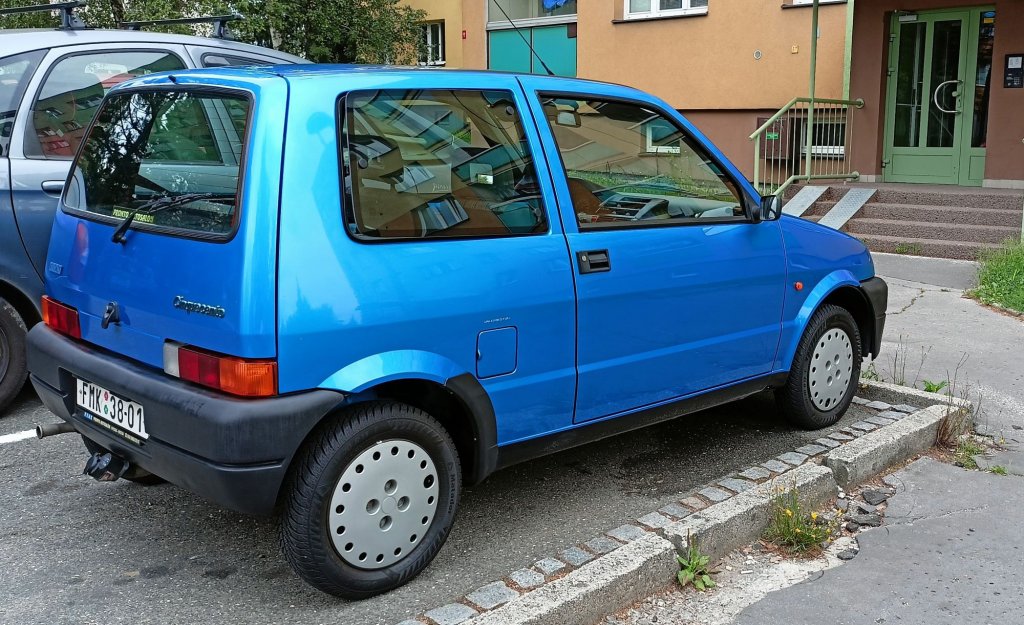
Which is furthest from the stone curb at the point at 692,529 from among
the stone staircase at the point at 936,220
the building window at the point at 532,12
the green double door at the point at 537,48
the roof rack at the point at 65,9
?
the building window at the point at 532,12

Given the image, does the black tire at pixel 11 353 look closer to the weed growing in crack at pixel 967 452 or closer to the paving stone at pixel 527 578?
the paving stone at pixel 527 578

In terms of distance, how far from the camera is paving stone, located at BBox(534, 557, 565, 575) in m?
3.50

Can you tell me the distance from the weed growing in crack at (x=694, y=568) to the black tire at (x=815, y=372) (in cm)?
160

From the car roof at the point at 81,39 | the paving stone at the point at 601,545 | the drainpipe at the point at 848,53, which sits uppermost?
the drainpipe at the point at 848,53

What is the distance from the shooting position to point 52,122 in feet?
18.2

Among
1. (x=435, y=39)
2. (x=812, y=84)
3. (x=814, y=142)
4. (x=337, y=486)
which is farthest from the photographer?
(x=435, y=39)

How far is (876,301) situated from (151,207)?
379 cm

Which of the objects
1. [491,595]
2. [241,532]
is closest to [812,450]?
[491,595]

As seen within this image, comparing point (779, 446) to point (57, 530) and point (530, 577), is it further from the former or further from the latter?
point (57, 530)

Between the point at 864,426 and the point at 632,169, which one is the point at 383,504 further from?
the point at 864,426

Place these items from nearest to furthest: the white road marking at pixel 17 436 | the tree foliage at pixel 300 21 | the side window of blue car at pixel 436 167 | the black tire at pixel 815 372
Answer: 1. the side window of blue car at pixel 436 167
2. the black tire at pixel 815 372
3. the white road marking at pixel 17 436
4. the tree foliage at pixel 300 21

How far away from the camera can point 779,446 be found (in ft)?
16.6

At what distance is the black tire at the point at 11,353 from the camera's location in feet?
17.6

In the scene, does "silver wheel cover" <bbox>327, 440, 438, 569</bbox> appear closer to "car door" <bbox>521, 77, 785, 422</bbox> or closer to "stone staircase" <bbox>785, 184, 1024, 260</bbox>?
"car door" <bbox>521, 77, 785, 422</bbox>
